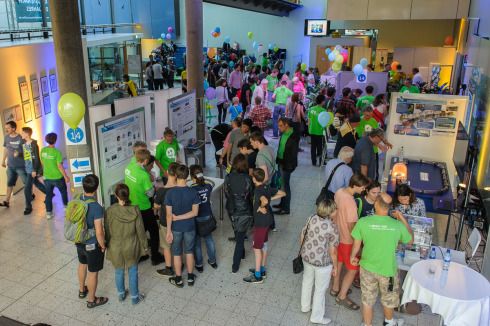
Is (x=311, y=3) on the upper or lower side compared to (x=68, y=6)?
upper

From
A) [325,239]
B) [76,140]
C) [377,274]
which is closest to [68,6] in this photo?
[76,140]

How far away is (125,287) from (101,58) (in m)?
9.84

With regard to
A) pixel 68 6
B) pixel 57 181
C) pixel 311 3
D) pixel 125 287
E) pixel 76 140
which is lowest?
pixel 125 287

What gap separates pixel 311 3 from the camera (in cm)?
2055

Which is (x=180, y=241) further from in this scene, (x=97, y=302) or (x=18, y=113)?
(x=18, y=113)

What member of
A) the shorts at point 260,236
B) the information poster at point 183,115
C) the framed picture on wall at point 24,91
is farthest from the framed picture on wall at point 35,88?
the shorts at point 260,236

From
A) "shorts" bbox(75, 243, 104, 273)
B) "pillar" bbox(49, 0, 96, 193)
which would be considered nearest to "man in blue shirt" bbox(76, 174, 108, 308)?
"shorts" bbox(75, 243, 104, 273)

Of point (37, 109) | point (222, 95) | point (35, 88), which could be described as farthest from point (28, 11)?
point (222, 95)

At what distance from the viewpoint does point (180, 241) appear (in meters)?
4.55

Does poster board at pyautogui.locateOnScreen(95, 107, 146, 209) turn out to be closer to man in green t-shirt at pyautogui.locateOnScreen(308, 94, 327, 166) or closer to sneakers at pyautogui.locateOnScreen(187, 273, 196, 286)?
sneakers at pyautogui.locateOnScreen(187, 273, 196, 286)

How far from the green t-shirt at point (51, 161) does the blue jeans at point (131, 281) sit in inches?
94.7

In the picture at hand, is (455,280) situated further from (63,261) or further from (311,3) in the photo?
(311,3)

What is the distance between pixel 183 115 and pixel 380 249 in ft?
15.6

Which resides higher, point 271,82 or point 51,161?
point 271,82
